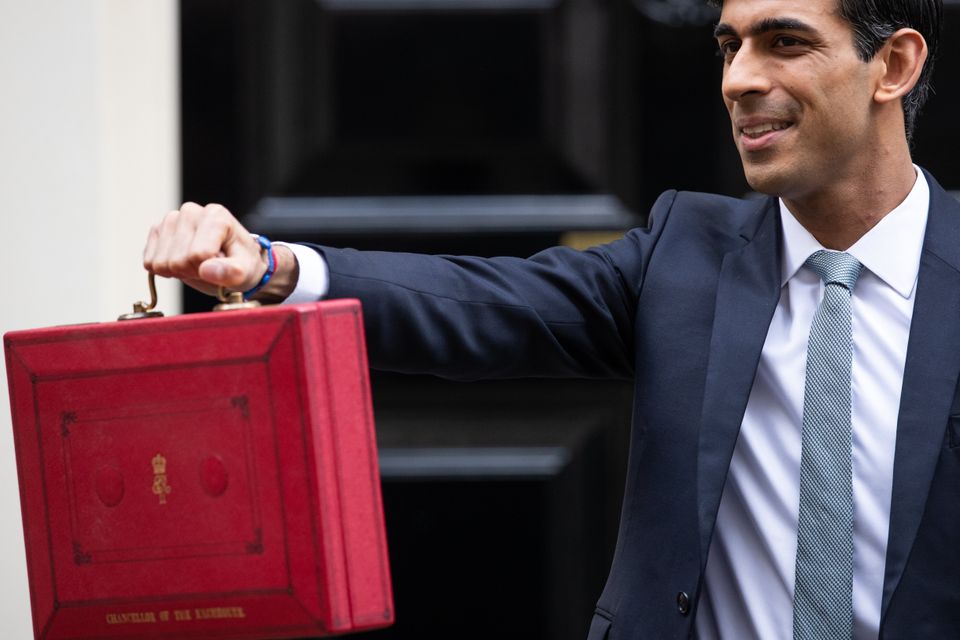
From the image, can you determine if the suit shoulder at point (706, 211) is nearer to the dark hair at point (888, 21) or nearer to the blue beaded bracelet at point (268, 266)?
the dark hair at point (888, 21)

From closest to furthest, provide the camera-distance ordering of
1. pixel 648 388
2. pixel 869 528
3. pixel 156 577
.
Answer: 1. pixel 156 577
2. pixel 869 528
3. pixel 648 388

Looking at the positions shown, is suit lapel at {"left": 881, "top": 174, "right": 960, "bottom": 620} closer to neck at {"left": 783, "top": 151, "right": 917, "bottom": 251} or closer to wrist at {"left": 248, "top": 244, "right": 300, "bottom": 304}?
neck at {"left": 783, "top": 151, "right": 917, "bottom": 251}

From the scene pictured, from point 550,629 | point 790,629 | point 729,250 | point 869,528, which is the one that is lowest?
point 550,629

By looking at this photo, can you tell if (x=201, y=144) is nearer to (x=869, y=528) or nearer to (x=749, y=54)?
(x=749, y=54)

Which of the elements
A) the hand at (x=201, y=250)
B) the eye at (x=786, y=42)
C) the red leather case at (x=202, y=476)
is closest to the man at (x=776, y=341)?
the eye at (x=786, y=42)

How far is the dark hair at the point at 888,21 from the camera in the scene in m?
1.62

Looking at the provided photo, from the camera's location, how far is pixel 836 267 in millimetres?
1595

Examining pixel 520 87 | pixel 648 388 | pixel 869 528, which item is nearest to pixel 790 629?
pixel 869 528

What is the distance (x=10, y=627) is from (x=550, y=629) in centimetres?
88

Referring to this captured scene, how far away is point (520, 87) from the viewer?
2328 mm

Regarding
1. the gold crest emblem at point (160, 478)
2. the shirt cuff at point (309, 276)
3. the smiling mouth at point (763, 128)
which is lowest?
the gold crest emblem at point (160, 478)

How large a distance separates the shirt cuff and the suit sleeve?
0.01m

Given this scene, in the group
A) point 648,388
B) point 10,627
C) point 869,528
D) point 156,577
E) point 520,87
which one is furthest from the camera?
point 520,87

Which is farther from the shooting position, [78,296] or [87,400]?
[78,296]
